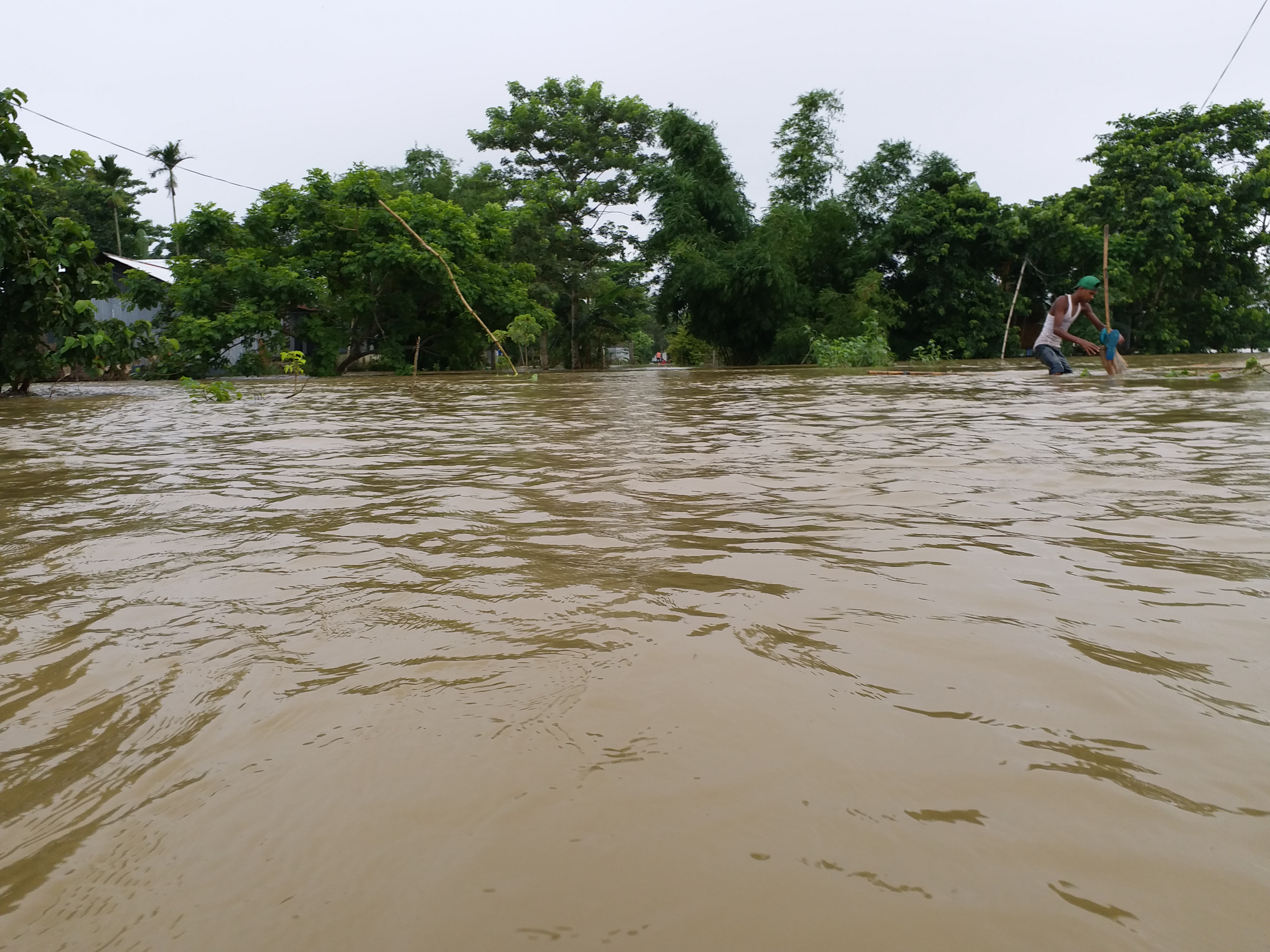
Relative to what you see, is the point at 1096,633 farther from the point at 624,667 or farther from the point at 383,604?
the point at 383,604

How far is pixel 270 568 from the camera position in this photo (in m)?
2.53

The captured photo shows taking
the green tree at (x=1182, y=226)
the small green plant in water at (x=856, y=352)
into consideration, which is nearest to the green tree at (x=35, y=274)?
the small green plant in water at (x=856, y=352)

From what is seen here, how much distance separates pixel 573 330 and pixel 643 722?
29.3 m

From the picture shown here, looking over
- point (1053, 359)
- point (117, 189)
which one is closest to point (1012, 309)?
point (1053, 359)

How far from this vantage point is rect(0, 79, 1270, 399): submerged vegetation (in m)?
19.9

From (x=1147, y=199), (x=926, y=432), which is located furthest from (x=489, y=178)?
(x=926, y=432)

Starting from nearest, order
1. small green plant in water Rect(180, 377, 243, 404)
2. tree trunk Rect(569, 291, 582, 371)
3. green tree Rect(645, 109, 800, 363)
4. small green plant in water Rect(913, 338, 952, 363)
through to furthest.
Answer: small green plant in water Rect(180, 377, 243, 404), green tree Rect(645, 109, 800, 363), small green plant in water Rect(913, 338, 952, 363), tree trunk Rect(569, 291, 582, 371)

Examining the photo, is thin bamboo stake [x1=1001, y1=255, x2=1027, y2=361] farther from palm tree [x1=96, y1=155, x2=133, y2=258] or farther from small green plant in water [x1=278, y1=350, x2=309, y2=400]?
palm tree [x1=96, y1=155, x2=133, y2=258]

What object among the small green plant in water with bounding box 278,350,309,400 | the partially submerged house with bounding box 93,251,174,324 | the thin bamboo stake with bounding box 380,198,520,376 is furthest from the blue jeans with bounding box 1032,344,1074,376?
the partially submerged house with bounding box 93,251,174,324

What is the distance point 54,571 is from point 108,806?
163 cm

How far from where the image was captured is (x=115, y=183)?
40.6 metres

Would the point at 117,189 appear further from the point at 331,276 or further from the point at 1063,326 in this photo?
the point at 1063,326

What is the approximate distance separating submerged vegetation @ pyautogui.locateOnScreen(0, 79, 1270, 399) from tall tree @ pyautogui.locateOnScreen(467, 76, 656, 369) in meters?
0.08

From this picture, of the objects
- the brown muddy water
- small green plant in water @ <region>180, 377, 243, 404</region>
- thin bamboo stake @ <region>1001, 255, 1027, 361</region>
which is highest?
thin bamboo stake @ <region>1001, 255, 1027, 361</region>
